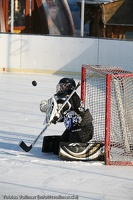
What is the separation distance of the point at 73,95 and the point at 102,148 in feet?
1.82

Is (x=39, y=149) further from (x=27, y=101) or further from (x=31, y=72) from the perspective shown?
(x=31, y=72)

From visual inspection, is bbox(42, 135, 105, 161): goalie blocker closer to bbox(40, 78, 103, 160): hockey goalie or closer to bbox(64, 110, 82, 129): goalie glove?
bbox(40, 78, 103, 160): hockey goalie

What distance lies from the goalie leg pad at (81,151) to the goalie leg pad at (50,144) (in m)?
0.33

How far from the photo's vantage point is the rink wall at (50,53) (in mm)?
14133

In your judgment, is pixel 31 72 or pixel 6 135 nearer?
pixel 6 135

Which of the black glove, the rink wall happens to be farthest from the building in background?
the black glove

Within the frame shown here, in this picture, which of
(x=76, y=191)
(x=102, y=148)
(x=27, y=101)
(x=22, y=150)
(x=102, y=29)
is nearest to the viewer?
(x=76, y=191)

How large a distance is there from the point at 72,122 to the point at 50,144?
43 cm

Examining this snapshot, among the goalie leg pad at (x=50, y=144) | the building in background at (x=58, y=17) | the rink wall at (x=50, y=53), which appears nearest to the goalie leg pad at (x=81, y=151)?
the goalie leg pad at (x=50, y=144)

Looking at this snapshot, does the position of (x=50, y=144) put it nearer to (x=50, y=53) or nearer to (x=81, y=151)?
(x=81, y=151)

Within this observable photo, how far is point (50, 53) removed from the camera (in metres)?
14.4

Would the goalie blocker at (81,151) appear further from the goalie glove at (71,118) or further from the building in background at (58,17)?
the building in background at (58,17)

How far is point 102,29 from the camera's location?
63.7 feet

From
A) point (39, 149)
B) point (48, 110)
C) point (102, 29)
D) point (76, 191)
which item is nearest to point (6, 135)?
point (39, 149)
